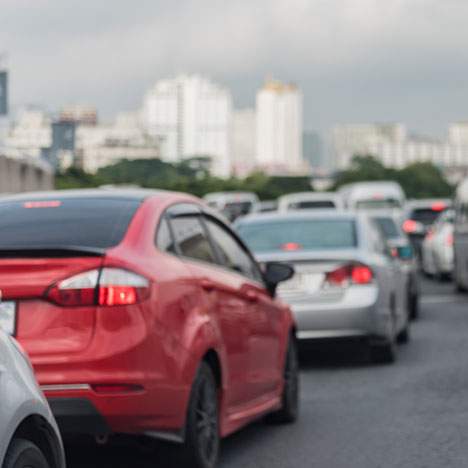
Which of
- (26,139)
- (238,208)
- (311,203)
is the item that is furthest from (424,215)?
(26,139)

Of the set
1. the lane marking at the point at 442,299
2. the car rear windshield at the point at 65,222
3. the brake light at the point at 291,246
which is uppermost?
the car rear windshield at the point at 65,222

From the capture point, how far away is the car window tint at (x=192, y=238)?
27.7 feet

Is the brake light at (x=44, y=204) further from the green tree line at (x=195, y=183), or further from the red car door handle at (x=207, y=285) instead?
the green tree line at (x=195, y=183)

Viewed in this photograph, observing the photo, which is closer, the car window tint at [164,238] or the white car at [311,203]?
the car window tint at [164,238]

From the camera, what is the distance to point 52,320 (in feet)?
24.6

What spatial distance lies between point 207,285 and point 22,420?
3.06 m

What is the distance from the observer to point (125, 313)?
7.47 meters

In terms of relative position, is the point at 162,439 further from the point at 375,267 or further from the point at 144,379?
the point at 375,267

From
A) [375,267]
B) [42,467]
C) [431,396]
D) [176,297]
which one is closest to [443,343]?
[375,267]

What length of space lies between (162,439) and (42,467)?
7.09 feet

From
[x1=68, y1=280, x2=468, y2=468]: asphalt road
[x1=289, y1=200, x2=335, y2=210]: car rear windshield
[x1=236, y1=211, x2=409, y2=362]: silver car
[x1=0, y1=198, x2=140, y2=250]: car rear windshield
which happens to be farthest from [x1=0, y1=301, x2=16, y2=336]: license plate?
[x1=289, y1=200, x2=335, y2=210]: car rear windshield

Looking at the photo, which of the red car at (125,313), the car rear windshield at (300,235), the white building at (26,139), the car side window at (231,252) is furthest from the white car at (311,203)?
the red car at (125,313)

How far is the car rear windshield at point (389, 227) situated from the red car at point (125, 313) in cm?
1636

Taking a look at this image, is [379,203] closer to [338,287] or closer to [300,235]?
[300,235]
